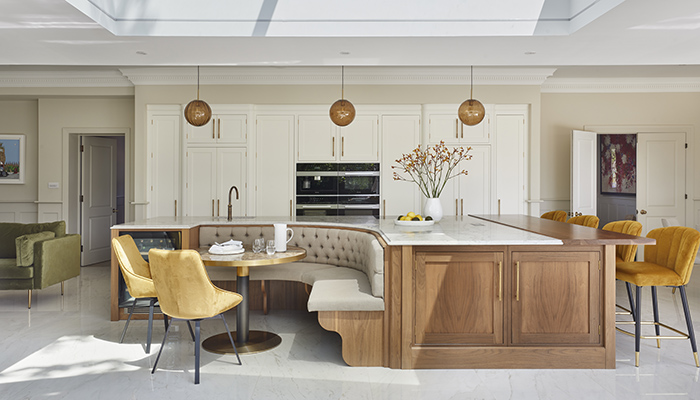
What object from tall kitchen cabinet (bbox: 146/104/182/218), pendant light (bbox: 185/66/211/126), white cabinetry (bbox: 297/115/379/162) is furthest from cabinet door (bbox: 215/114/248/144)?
pendant light (bbox: 185/66/211/126)

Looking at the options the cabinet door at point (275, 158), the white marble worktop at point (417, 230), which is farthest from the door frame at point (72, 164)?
the white marble worktop at point (417, 230)

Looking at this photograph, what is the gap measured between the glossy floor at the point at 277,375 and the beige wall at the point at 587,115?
365 cm

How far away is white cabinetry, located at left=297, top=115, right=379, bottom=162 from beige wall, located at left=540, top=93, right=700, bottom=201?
2.60 meters

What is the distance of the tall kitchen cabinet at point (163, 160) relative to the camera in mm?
6832

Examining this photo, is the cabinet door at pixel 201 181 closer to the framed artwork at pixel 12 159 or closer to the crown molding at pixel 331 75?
the crown molding at pixel 331 75

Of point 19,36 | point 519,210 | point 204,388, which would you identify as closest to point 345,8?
point 19,36

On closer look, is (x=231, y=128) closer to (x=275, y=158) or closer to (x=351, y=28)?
(x=275, y=158)

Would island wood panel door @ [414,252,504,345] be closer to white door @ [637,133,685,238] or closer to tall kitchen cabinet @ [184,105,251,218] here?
tall kitchen cabinet @ [184,105,251,218]

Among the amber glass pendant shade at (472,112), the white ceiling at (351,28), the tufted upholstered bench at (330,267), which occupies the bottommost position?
the tufted upholstered bench at (330,267)

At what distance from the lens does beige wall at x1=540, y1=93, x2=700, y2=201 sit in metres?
7.36

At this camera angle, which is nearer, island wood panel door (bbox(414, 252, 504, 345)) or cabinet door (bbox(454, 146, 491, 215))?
island wood panel door (bbox(414, 252, 504, 345))

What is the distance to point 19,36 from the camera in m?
4.04

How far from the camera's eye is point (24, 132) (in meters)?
7.66

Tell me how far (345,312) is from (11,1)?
297 cm
